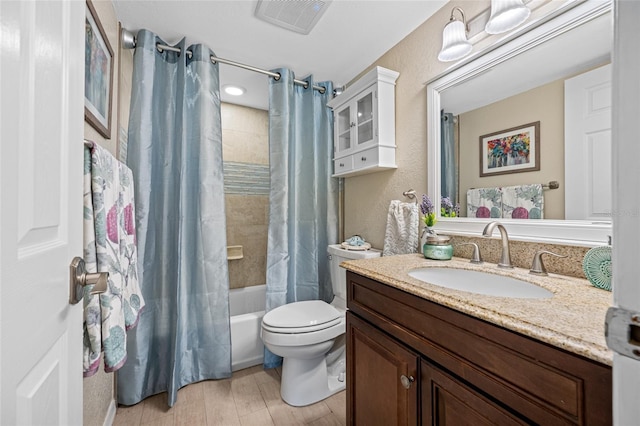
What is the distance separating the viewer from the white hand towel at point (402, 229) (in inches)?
60.0

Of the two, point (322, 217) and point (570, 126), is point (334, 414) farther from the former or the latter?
point (570, 126)

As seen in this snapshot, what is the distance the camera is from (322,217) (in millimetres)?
2195

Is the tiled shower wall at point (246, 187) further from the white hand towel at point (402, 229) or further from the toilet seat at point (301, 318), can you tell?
the white hand towel at point (402, 229)

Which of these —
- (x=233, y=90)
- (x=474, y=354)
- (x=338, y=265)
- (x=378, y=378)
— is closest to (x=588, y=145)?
(x=474, y=354)

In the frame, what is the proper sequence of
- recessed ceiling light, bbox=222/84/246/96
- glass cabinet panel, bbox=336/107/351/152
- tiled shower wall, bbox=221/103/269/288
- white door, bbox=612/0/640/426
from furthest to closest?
tiled shower wall, bbox=221/103/269/288 < recessed ceiling light, bbox=222/84/246/96 < glass cabinet panel, bbox=336/107/351/152 < white door, bbox=612/0/640/426

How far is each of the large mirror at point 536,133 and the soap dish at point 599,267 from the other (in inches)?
4.2

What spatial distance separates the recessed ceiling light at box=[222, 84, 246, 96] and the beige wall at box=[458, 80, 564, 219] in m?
1.76

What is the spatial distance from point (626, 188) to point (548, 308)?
0.49 metres

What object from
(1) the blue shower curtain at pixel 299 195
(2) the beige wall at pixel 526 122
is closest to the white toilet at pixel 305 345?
(1) the blue shower curtain at pixel 299 195

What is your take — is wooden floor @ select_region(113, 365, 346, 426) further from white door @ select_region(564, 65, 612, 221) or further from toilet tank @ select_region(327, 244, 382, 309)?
white door @ select_region(564, 65, 612, 221)

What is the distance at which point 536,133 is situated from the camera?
3.46 ft

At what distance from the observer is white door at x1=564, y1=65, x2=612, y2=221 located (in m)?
0.87

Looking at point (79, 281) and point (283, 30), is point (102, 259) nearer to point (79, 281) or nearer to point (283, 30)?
point (79, 281)

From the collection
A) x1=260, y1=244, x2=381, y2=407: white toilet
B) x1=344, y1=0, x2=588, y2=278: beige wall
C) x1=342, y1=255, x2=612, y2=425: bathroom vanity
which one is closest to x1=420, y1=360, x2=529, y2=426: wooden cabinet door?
x1=342, y1=255, x2=612, y2=425: bathroom vanity
